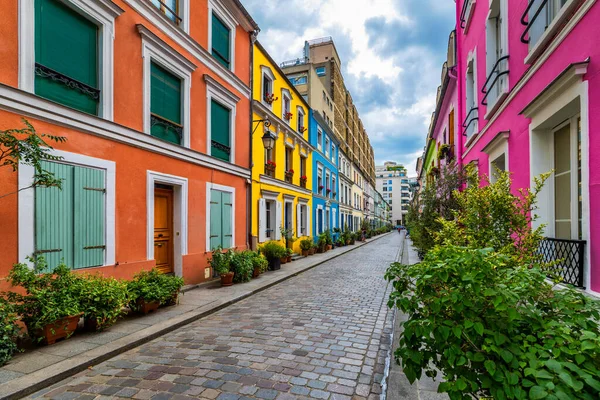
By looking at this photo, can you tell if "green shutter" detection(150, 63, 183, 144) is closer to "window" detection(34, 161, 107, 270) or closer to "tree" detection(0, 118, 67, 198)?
"window" detection(34, 161, 107, 270)

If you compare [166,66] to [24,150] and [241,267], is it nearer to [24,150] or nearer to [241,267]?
[24,150]

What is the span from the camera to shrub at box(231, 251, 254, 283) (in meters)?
9.33

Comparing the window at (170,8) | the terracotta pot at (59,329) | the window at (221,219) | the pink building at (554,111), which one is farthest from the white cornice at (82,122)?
the pink building at (554,111)

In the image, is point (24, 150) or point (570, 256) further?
point (24, 150)

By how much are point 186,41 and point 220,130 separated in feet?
9.42

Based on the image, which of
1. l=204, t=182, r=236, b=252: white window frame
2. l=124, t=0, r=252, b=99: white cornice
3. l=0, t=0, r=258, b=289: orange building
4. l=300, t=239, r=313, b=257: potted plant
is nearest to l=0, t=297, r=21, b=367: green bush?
l=0, t=0, r=258, b=289: orange building

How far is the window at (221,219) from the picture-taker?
998 centimetres

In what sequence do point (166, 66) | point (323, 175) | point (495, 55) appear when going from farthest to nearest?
point (323, 175)
point (166, 66)
point (495, 55)

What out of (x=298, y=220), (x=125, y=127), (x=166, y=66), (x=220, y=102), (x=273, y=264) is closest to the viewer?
(x=125, y=127)

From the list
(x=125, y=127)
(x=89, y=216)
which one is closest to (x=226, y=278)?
(x=89, y=216)

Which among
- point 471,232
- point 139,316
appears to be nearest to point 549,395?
point 471,232

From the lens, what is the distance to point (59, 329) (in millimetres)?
4539

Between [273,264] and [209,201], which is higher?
[209,201]

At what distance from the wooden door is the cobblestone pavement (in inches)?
113
